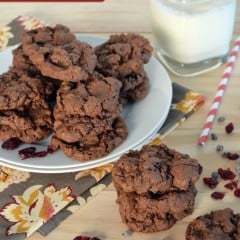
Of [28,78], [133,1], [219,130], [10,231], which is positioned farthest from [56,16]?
[10,231]

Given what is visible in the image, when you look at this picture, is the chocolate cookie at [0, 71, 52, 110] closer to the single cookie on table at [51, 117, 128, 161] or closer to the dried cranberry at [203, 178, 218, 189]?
the single cookie on table at [51, 117, 128, 161]

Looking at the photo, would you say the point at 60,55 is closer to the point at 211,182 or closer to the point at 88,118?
the point at 88,118

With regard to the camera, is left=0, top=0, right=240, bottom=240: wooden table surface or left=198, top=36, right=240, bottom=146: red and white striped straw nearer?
left=0, top=0, right=240, bottom=240: wooden table surface

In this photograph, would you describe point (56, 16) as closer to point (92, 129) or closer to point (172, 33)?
point (172, 33)

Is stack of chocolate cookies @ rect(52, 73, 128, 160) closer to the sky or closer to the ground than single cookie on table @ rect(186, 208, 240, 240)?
closer to the sky

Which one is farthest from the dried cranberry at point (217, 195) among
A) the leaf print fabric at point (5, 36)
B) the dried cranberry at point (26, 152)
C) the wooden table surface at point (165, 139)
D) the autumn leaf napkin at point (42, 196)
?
the leaf print fabric at point (5, 36)

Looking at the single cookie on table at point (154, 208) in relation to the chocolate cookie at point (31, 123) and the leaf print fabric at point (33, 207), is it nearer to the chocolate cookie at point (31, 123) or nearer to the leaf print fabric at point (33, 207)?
the leaf print fabric at point (33, 207)

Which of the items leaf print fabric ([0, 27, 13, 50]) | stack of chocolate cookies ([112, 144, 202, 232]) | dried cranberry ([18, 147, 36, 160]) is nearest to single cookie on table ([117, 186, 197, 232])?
stack of chocolate cookies ([112, 144, 202, 232])

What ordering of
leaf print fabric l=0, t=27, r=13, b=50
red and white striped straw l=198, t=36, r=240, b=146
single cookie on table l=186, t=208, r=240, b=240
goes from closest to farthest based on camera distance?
1. single cookie on table l=186, t=208, r=240, b=240
2. red and white striped straw l=198, t=36, r=240, b=146
3. leaf print fabric l=0, t=27, r=13, b=50
